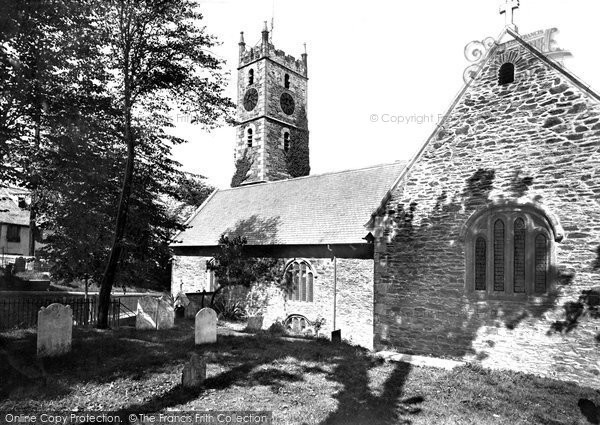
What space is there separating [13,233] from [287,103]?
104 feet

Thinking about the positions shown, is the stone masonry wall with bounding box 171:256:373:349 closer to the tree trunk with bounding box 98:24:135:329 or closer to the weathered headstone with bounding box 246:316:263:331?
the weathered headstone with bounding box 246:316:263:331

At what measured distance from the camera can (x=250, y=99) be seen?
121 feet

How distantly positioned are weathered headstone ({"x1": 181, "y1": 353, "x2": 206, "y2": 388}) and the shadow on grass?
0.16 m

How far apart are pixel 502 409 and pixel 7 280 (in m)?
25.4

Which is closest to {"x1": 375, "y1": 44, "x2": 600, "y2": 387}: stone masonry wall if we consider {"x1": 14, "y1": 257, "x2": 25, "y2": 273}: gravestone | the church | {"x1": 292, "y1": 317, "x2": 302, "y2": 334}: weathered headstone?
the church

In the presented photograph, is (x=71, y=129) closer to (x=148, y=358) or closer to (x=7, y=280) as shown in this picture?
(x=148, y=358)

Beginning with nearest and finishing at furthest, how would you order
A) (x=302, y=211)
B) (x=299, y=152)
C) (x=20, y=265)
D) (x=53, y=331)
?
(x=53, y=331) → (x=302, y=211) → (x=20, y=265) → (x=299, y=152)

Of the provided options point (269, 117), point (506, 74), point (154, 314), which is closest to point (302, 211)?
point (154, 314)

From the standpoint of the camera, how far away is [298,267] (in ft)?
64.2

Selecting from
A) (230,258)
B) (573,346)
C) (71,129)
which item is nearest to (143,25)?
(71,129)

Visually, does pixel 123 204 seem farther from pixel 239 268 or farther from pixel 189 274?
pixel 189 274

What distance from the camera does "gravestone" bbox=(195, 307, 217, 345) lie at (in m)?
11.2

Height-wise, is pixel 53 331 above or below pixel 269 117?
below

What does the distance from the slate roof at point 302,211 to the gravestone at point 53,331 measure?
11196 millimetres
